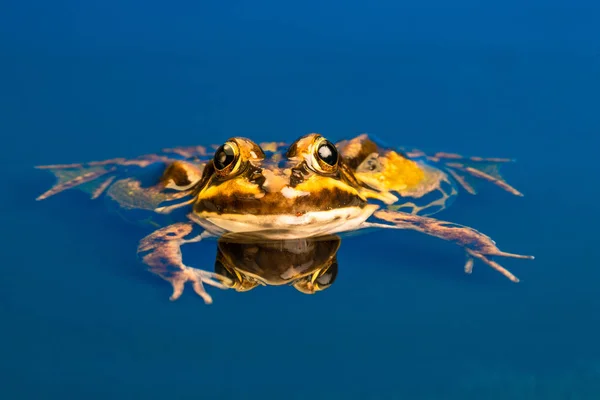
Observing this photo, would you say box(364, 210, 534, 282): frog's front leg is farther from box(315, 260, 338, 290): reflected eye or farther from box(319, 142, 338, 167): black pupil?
box(315, 260, 338, 290): reflected eye

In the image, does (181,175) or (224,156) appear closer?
(224,156)

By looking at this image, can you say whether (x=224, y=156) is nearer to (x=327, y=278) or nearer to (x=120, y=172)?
(x=327, y=278)

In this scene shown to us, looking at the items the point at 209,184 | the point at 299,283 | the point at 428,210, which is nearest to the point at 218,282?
the point at 299,283

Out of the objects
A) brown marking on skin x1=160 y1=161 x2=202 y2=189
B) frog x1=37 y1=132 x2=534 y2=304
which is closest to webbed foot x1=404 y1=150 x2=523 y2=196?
frog x1=37 y1=132 x2=534 y2=304

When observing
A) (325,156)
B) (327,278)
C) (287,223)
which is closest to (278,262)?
(287,223)

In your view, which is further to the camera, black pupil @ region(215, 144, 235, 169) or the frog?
black pupil @ region(215, 144, 235, 169)

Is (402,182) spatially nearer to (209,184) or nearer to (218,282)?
(209,184)

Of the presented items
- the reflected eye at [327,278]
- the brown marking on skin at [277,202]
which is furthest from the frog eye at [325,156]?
the reflected eye at [327,278]
